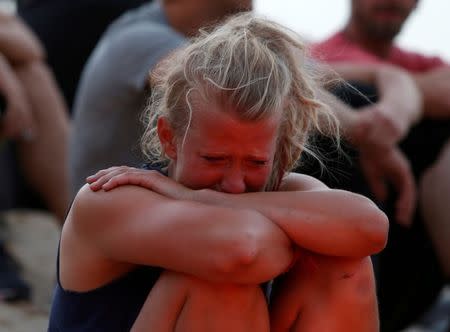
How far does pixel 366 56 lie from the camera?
13.6ft

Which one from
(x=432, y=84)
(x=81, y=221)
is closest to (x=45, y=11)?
(x=432, y=84)

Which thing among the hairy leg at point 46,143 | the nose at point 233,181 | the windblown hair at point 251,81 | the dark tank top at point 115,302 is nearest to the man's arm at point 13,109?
the hairy leg at point 46,143

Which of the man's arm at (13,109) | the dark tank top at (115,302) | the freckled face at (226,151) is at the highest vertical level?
the freckled face at (226,151)

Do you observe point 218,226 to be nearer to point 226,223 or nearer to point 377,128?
point 226,223

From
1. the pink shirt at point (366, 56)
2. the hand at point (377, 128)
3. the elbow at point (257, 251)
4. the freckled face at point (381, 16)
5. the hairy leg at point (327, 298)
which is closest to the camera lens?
the elbow at point (257, 251)

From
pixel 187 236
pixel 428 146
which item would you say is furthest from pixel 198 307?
pixel 428 146

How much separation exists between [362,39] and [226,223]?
223cm

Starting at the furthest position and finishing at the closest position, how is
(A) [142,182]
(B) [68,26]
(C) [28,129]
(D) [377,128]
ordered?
1. (B) [68,26]
2. (C) [28,129]
3. (D) [377,128]
4. (A) [142,182]

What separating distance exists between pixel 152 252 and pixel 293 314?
1.17ft

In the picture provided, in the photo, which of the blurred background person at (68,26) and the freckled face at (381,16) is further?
the blurred background person at (68,26)

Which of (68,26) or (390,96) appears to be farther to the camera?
(68,26)

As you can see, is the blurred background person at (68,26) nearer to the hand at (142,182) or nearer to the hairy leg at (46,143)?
the hairy leg at (46,143)

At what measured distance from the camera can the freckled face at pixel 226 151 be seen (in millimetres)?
2314

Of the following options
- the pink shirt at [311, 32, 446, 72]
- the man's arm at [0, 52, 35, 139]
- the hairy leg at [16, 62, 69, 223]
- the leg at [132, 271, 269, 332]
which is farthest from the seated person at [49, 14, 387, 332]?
the hairy leg at [16, 62, 69, 223]
